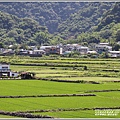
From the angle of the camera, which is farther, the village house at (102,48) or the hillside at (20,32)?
the hillside at (20,32)

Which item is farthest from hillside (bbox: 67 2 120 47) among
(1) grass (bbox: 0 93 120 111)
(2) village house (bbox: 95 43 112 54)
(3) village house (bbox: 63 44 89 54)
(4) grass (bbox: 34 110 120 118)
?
(4) grass (bbox: 34 110 120 118)

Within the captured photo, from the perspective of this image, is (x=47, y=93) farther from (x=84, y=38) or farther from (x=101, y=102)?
(x=84, y=38)

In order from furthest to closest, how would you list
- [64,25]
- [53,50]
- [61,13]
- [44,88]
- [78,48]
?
1. [61,13]
2. [64,25]
3. [78,48]
4. [53,50]
5. [44,88]

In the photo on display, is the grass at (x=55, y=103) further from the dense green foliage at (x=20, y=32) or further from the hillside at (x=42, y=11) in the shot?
the hillside at (x=42, y=11)

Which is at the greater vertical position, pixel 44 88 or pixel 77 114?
pixel 77 114

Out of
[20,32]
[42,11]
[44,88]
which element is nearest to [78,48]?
[20,32]

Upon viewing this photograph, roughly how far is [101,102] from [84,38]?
229 feet

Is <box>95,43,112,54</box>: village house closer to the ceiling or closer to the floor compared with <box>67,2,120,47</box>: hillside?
closer to the floor

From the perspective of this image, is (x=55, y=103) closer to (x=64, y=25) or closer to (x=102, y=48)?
(x=102, y=48)

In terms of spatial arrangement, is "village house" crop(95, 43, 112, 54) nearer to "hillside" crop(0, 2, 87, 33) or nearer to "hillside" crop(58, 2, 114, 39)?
"hillside" crop(58, 2, 114, 39)

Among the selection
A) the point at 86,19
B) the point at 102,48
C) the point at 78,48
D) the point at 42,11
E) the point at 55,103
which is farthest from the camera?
the point at 42,11

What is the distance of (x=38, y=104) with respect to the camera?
1947 cm

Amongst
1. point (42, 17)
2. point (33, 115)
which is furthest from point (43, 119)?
point (42, 17)

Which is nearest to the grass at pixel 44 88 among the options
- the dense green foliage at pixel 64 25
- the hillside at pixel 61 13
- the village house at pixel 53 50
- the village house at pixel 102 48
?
the village house at pixel 102 48
